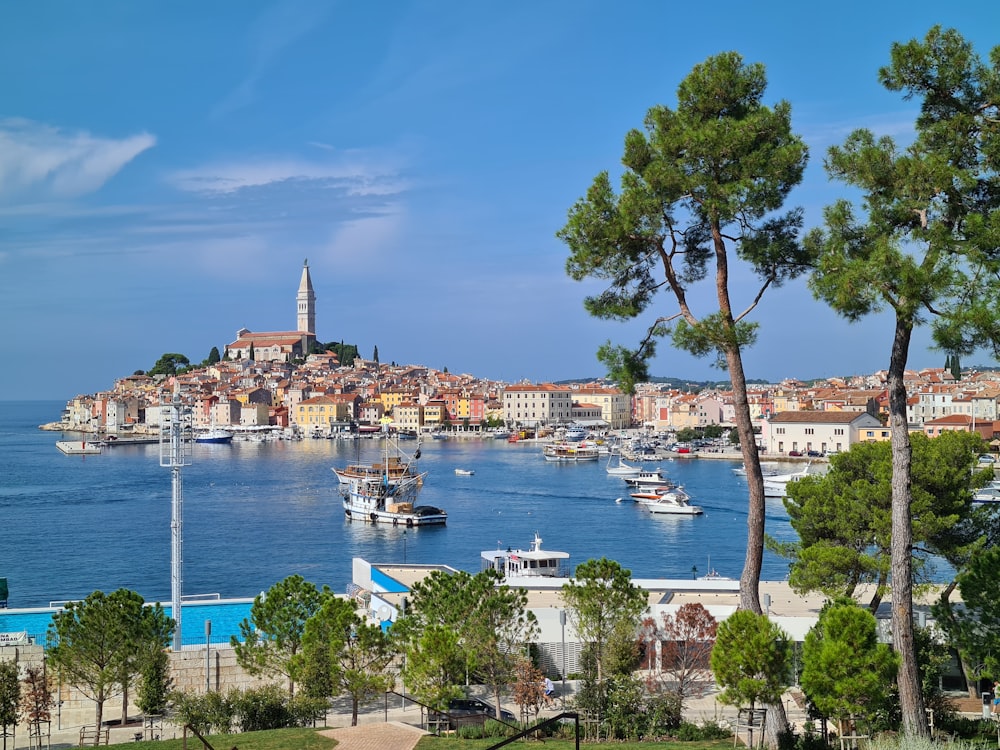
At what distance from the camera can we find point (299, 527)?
30625mm

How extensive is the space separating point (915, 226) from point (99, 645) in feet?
23.5

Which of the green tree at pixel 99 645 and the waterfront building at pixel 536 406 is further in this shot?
the waterfront building at pixel 536 406

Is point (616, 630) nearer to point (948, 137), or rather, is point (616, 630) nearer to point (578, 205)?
point (578, 205)

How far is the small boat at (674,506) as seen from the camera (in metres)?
32.8

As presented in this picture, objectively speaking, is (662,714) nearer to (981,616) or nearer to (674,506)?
(981,616)

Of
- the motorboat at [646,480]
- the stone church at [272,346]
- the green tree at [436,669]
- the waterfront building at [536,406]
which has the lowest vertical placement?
the motorboat at [646,480]

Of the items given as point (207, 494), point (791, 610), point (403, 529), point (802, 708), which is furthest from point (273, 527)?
point (802, 708)

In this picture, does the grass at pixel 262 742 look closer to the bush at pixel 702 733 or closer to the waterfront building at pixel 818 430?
the bush at pixel 702 733

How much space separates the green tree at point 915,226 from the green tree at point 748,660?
74 centimetres

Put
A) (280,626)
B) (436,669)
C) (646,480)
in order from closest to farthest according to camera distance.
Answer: (436,669) < (280,626) < (646,480)

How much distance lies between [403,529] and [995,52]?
27710 millimetres

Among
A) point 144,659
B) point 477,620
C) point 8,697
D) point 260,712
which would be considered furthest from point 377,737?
point 8,697

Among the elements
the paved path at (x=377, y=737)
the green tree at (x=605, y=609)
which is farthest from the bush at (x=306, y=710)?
the green tree at (x=605, y=609)

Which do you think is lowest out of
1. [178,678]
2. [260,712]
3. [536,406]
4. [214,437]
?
[178,678]
